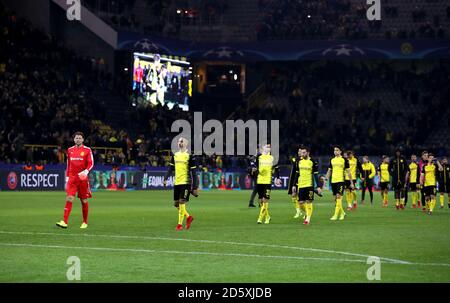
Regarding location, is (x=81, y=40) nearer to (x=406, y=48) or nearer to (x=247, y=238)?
(x=406, y=48)

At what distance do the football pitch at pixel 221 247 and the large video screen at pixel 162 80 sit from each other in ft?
114

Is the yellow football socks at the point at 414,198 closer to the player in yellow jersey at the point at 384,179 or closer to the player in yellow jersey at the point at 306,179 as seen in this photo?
the player in yellow jersey at the point at 384,179

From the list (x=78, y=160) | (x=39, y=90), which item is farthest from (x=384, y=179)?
(x=78, y=160)

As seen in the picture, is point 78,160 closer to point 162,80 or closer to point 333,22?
point 162,80

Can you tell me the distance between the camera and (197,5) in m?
75.1

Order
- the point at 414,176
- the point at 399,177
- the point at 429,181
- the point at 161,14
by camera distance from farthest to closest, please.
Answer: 1. the point at 161,14
2. the point at 414,176
3. the point at 399,177
4. the point at 429,181

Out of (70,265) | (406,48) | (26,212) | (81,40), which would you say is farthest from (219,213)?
(406,48)

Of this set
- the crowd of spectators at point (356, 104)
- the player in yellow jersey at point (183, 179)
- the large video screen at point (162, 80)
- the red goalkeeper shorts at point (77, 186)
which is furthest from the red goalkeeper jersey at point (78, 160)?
the large video screen at point (162, 80)

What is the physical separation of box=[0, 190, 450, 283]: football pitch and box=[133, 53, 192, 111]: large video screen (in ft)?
114

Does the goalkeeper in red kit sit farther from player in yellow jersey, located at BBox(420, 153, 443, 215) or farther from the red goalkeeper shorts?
player in yellow jersey, located at BBox(420, 153, 443, 215)

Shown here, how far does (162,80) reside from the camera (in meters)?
67.3

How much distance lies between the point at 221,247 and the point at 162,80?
49.4 meters

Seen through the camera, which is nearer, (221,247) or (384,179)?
(221,247)
